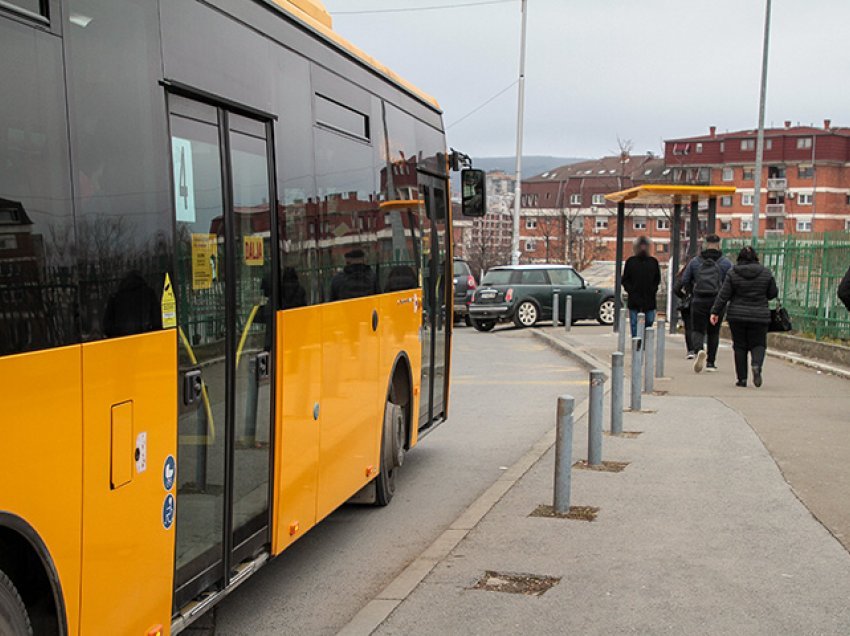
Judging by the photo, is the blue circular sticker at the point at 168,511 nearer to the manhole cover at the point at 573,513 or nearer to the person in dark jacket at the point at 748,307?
the manhole cover at the point at 573,513

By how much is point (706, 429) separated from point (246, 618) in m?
6.99

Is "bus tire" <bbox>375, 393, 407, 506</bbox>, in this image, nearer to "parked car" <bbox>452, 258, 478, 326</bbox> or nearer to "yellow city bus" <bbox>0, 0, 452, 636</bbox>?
"yellow city bus" <bbox>0, 0, 452, 636</bbox>

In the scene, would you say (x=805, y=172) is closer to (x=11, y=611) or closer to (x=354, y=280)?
(x=354, y=280)

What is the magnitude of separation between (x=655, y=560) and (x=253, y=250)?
3.06 m

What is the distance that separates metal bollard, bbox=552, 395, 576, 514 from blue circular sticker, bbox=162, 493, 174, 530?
3.95m

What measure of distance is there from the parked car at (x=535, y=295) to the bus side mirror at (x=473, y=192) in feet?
59.9

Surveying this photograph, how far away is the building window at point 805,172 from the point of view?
120250mm

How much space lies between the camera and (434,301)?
10.5 m

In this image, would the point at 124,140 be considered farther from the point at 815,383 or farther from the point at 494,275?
the point at 494,275

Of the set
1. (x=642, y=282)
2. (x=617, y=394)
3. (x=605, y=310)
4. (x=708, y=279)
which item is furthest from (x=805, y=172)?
(x=617, y=394)

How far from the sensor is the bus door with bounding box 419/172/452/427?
10.0 meters

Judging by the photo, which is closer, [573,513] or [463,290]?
[573,513]

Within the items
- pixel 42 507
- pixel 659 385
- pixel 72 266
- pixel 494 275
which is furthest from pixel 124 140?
pixel 494 275

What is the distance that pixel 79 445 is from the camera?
360 cm
